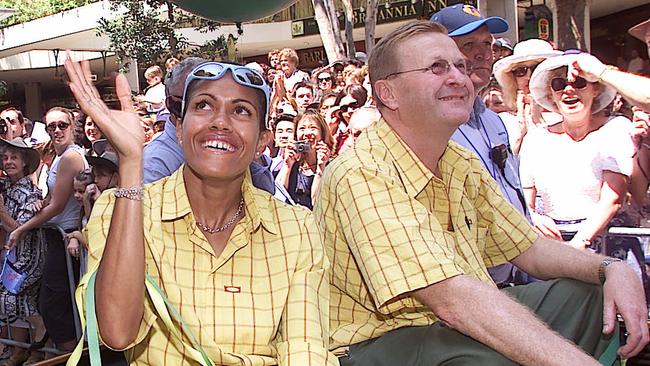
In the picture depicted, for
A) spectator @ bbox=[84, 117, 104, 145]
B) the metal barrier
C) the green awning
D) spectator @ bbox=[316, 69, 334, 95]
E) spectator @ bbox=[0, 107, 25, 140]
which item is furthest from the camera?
spectator @ bbox=[0, 107, 25, 140]

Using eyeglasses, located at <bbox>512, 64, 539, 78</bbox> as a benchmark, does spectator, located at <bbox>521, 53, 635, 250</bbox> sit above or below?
below

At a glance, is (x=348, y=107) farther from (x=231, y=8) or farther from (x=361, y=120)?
(x=231, y=8)

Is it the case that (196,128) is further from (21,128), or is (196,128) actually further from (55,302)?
(21,128)

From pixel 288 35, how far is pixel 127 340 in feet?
58.3

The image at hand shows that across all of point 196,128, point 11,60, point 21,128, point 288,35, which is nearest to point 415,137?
point 196,128

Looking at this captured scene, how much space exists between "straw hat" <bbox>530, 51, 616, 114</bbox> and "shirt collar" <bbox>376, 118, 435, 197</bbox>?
6.22 feet

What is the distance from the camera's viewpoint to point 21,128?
340 inches

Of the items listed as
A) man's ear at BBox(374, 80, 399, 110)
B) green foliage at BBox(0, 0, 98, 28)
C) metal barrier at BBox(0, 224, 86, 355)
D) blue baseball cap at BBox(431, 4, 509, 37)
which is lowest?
metal barrier at BBox(0, 224, 86, 355)

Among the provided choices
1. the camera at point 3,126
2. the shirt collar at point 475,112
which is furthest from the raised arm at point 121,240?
the camera at point 3,126

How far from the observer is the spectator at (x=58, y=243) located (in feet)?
17.2

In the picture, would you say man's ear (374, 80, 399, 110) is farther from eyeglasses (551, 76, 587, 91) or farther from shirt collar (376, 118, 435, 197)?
eyeglasses (551, 76, 587, 91)

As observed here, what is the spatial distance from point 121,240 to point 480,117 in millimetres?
2271

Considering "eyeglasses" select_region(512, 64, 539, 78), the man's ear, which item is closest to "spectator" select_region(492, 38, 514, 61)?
"eyeglasses" select_region(512, 64, 539, 78)

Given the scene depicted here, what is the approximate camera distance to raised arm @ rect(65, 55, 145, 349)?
6.25 ft
